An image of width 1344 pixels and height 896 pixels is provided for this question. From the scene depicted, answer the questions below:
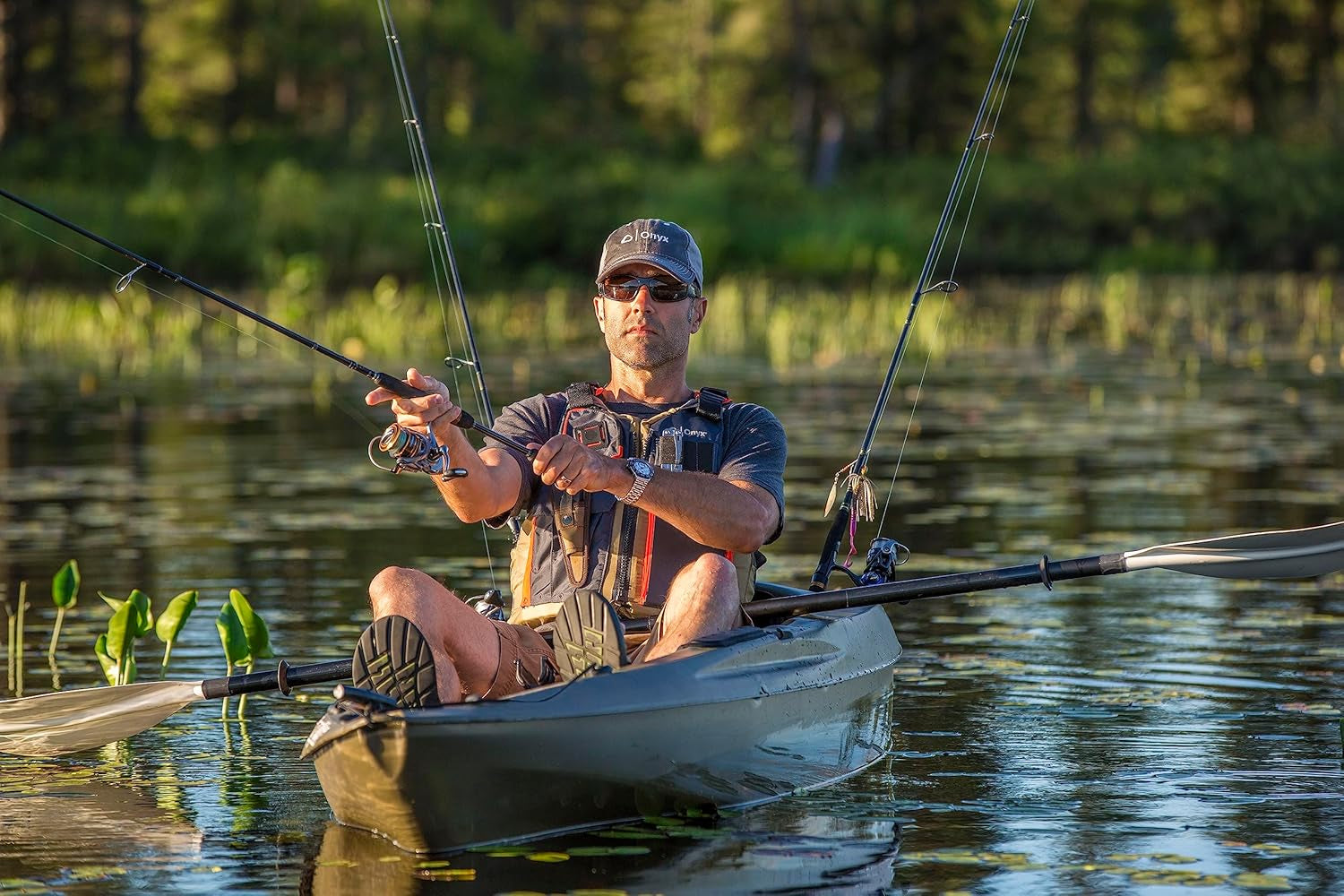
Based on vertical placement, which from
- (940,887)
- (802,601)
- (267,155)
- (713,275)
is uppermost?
(267,155)

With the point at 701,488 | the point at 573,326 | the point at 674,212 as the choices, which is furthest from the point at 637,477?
the point at 674,212

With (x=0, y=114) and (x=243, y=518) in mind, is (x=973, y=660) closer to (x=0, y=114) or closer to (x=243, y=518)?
(x=243, y=518)

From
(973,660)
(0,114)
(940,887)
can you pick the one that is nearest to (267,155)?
(0,114)

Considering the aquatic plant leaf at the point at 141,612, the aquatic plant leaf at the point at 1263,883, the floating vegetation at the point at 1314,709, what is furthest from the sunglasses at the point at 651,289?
the floating vegetation at the point at 1314,709

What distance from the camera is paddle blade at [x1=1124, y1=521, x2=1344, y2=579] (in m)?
6.38

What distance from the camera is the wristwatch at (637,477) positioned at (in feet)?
19.5

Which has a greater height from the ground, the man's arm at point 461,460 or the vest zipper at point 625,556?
the man's arm at point 461,460

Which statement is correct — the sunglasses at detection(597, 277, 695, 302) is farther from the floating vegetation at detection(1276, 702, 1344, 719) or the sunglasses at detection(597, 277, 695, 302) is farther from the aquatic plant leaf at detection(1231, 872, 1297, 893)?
the floating vegetation at detection(1276, 702, 1344, 719)

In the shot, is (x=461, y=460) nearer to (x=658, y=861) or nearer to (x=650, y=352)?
(x=650, y=352)

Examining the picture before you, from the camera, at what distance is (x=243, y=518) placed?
1210cm

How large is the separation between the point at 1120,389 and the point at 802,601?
43.0 feet

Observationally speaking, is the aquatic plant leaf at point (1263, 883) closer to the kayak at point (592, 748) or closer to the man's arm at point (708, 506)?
the kayak at point (592, 748)

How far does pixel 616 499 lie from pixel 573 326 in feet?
67.3

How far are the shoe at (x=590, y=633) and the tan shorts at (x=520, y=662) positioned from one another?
0.28 m
